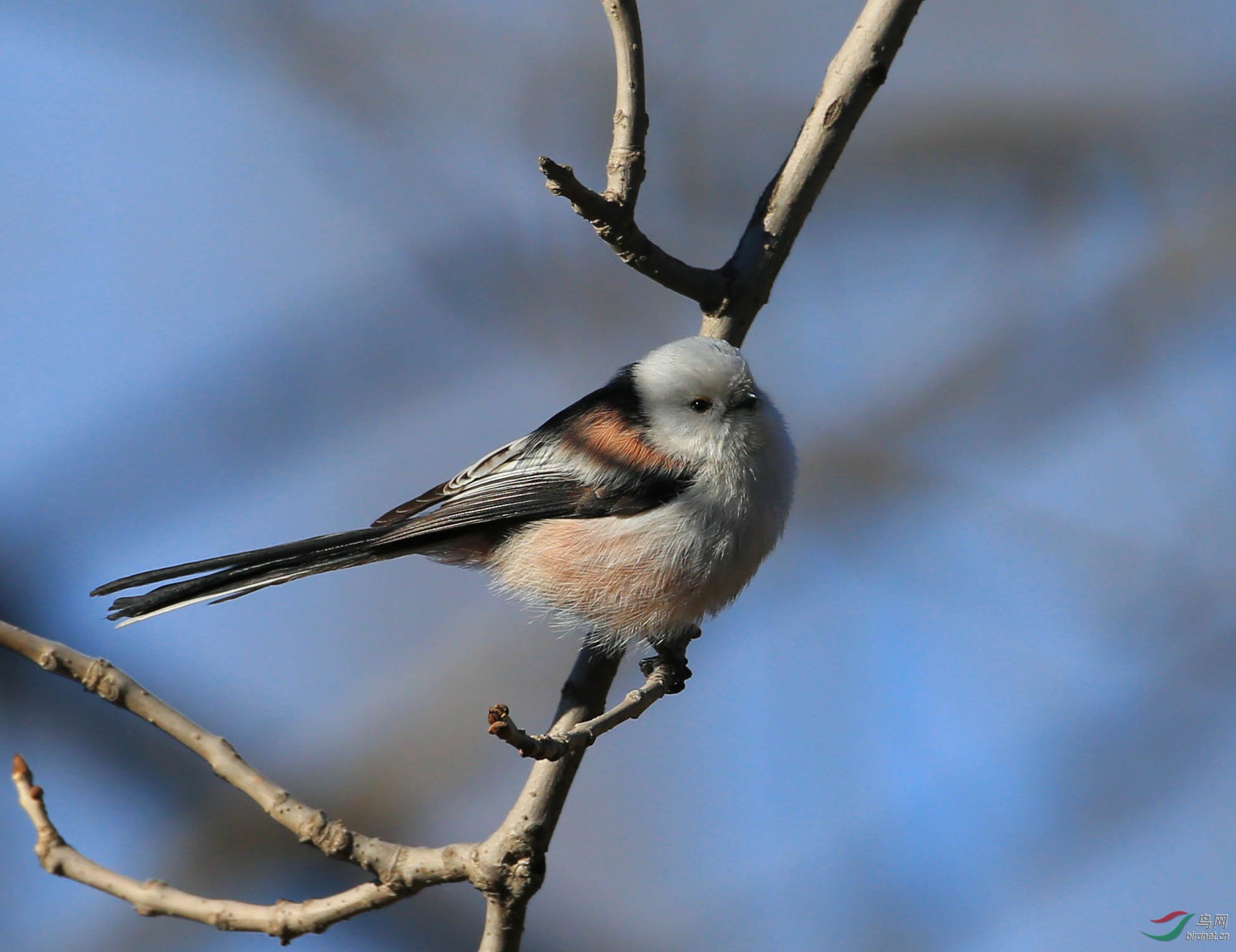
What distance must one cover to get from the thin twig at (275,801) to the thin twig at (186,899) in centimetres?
4

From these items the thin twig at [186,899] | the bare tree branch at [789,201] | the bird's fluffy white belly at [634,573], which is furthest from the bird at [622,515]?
the thin twig at [186,899]

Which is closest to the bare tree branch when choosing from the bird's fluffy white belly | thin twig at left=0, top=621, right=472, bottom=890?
the bird's fluffy white belly

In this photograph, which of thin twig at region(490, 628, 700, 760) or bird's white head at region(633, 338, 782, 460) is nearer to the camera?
thin twig at region(490, 628, 700, 760)

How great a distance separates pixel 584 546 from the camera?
3.15 m

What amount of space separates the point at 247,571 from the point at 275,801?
3.10 feet

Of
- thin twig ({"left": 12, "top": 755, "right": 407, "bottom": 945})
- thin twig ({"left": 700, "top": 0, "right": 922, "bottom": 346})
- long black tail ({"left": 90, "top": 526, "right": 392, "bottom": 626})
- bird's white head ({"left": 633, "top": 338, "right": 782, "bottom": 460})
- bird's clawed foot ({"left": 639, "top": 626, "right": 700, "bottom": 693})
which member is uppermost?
thin twig ({"left": 700, "top": 0, "right": 922, "bottom": 346})

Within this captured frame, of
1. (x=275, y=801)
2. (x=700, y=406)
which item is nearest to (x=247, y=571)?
(x=275, y=801)

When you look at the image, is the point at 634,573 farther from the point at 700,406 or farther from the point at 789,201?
the point at 789,201

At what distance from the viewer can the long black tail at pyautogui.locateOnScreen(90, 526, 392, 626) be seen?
2.65 m

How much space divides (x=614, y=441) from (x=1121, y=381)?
1952mm

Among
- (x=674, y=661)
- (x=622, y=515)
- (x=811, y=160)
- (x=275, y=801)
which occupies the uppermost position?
(x=811, y=160)

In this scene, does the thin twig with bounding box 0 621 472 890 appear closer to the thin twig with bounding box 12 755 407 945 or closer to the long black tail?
the thin twig with bounding box 12 755 407 945

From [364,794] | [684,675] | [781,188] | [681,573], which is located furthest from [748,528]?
[364,794]

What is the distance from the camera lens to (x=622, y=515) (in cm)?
315
